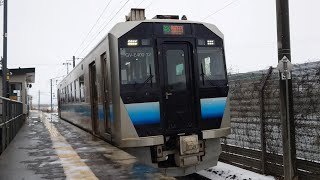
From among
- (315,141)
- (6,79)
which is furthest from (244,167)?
(6,79)

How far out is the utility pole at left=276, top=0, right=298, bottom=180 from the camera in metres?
8.45

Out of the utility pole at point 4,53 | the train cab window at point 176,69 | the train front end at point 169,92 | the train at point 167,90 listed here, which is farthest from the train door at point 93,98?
the utility pole at point 4,53

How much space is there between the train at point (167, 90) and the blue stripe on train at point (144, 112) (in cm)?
2

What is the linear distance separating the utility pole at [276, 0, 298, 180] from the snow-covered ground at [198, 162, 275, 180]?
0.92 metres

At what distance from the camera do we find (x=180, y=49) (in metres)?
9.16

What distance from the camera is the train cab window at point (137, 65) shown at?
8.52 metres

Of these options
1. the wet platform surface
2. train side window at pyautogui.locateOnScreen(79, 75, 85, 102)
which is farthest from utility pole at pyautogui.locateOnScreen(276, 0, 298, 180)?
train side window at pyautogui.locateOnScreen(79, 75, 85, 102)

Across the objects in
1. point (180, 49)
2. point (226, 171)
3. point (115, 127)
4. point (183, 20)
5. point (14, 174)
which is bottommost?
point (226, 171)

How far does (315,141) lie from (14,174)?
5.66 m

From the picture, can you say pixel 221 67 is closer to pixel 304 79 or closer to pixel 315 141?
pixel 304 79

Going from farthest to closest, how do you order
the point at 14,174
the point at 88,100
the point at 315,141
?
Result: the point at 88,100
the point at 315,141
the point at 14,174

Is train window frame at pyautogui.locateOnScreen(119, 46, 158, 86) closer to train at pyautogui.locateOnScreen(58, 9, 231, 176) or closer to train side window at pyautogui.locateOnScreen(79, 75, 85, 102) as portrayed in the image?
train at pyautogui.locateOnScreen(58, 9, 231, 176)

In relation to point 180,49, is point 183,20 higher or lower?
higher

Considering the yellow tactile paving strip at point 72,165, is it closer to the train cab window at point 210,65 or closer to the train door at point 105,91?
the train door at point 105,91
